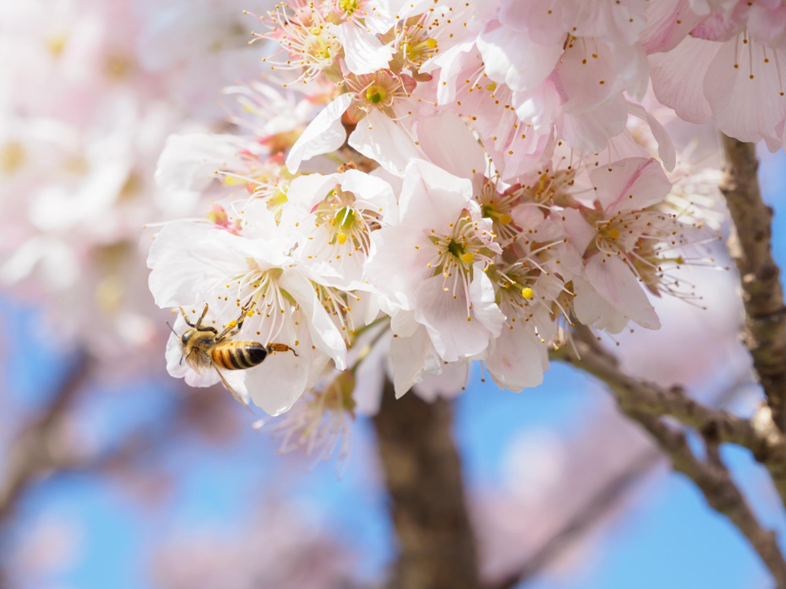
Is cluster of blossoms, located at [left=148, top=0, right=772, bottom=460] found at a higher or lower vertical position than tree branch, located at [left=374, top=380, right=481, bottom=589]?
higher

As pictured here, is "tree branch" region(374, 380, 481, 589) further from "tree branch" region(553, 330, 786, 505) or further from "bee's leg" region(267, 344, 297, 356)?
"bee's leg" region(267, 344, 297, 356)

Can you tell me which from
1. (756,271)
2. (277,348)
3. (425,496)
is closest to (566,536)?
(425,496)

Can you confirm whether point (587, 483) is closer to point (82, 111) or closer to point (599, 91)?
point (82, 111)

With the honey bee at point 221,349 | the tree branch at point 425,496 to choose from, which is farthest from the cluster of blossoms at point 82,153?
the honey bee at point 221,349

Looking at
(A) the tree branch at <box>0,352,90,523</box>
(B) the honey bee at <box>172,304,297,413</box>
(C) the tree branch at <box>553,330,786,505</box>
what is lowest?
(A) the tree branch at <box>0,352,90,523</box>

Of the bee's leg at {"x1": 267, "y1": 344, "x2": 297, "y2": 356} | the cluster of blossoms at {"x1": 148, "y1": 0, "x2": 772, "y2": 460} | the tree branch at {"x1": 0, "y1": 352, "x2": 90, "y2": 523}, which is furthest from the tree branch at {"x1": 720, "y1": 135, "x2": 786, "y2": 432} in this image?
the tree branch at {"x1": 0, "y1": 352, "x2": 90, "y2": 523}

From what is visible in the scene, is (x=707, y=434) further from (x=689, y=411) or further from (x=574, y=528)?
(x=574, y=528)

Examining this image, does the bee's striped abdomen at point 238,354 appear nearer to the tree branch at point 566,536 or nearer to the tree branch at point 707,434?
the tree branch at point 707,434
